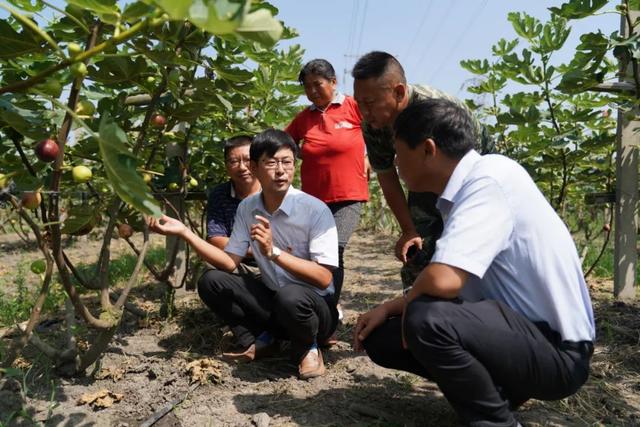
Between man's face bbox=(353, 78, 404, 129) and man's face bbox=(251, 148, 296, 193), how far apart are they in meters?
0.40

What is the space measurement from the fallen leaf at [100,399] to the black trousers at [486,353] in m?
1.14

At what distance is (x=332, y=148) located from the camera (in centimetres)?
340

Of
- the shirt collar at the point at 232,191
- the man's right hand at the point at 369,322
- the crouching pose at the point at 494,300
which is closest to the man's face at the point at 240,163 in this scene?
the shirt collar at the point at 232,191

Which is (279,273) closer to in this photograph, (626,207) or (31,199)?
(31,199)

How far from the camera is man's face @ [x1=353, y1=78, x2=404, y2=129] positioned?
2.32 meters

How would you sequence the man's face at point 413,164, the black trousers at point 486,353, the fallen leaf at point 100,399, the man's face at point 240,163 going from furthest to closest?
the man's face at point 240,163 < the fallen leaf at point 100,399 < the man's face at point 413,164 < the black trousers at point 486,353

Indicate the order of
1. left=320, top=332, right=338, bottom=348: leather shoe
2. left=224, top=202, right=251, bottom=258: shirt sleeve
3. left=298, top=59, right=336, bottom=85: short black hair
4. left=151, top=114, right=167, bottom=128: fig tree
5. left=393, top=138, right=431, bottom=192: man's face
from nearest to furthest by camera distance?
left=393, top=138, right=431, bottom=192: man's face < left=151, top=114, right=167, bottom=128: fig tree < left=224, top=202, right=251, bottom=258: shirt sleeve < left=320, top=332, right=338, bottom=348: leather shoe < left=298, top=59, right=336, bottom=85: short black hair

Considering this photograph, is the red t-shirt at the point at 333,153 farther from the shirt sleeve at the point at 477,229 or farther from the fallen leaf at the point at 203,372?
the shirt sleeve at the point at 477,229

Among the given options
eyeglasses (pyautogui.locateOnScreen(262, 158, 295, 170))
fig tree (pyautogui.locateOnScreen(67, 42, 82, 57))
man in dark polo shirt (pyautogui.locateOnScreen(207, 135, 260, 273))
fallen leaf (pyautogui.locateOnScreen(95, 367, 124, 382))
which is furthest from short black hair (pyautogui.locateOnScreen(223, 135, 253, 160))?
fig tree (pyautogui.locateOnScreen(67, 42, 82, 57))

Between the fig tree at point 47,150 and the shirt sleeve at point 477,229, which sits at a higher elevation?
the fig tree at point 47,150

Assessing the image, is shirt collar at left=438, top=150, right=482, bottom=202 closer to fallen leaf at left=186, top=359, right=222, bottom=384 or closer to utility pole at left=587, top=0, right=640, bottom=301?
fallen leaf at left=186, top=359, right=222, bottom=384

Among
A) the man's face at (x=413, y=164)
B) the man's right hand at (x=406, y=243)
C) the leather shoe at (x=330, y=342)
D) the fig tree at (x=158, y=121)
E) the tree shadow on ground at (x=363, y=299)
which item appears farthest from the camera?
the tree shadow on ground at (x=363, y=299)

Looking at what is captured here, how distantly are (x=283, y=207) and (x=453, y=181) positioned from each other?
3.19 ft

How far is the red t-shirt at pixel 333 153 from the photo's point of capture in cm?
336
